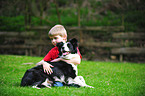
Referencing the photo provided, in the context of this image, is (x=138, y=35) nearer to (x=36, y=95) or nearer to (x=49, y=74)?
(x=49, y=74)

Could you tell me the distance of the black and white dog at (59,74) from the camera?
374cm

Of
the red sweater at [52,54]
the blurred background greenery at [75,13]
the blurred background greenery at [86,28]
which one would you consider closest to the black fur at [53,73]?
the red sweater at [52,54]

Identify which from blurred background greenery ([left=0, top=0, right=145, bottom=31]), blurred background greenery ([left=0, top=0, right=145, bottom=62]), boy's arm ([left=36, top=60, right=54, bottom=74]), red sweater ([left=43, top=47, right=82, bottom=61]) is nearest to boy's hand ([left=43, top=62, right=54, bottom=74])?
boy's arm ([left=36, top=60, right=54, bottom=74])

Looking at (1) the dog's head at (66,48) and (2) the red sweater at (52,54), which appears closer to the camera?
(1) the dog's head at (66,48)

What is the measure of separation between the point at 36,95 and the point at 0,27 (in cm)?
1008

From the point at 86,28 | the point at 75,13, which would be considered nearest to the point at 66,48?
the point at 86,28

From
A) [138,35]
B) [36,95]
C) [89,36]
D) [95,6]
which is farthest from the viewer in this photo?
[95,6]

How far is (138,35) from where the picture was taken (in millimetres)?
10398

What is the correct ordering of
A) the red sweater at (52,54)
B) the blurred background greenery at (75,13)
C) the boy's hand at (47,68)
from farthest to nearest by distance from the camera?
the blurred background greenery at (75,13), the red sweater at (52,54), the boy's hand at (47,68)

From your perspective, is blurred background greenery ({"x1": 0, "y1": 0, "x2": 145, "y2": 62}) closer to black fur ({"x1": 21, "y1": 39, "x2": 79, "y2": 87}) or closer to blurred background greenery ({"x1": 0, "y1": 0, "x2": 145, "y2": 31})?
blurred background greenery ({"x1": 0, "y1": 0, "x2": 145, "y2": 31})

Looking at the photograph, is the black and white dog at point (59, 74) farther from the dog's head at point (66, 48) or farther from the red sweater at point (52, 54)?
the red sweater at point (52, 54)

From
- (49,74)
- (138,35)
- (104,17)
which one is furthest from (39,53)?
(49,74)

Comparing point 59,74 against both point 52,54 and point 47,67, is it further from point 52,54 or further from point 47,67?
point 52,54

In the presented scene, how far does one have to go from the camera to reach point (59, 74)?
150 inches
